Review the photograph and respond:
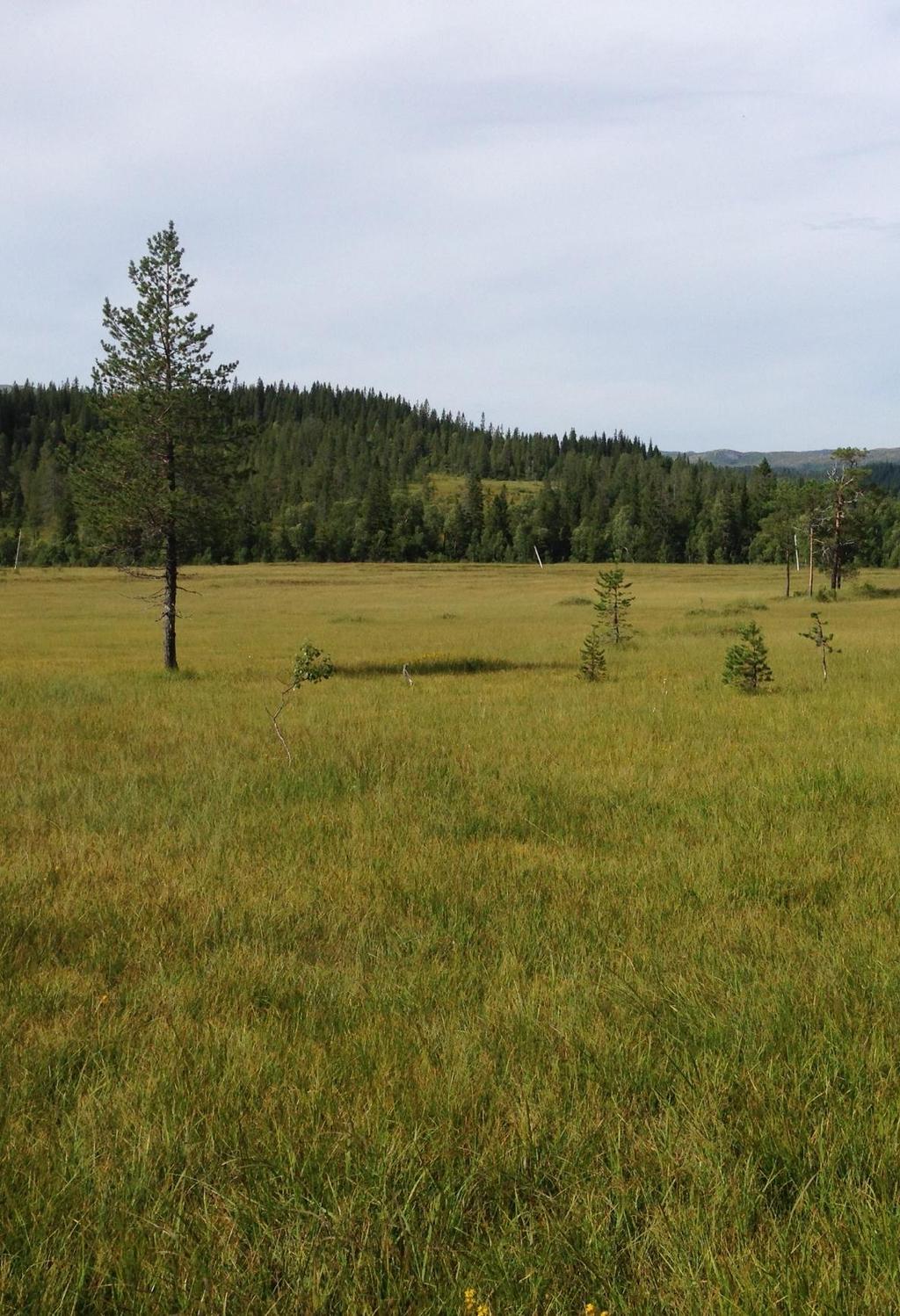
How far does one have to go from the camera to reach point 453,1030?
4027 millimetres

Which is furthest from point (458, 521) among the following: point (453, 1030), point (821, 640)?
point (453, 1030)

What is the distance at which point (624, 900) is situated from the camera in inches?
229

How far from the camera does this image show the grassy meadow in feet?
8.89

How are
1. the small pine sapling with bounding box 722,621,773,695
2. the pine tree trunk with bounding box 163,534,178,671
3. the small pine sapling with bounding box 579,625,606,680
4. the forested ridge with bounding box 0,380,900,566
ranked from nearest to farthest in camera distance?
the small pine sapling with bounding box 722,621,773,695 < the small pine sapling with bounding box 579,625,606,680 < the pine tree trunk with bounding box 163,534,178,671 < the forested ridge with bounding box 0,380,900,566

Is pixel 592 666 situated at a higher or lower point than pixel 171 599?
lower

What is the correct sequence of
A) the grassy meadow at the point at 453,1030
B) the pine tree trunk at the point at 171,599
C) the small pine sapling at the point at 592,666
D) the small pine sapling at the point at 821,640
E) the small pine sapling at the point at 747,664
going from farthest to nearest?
the pine tree trunk at the point at 171,599 < the small pine sapling at the point at 592,666 < the small pine sapling at the point at 821,640 < the small pine sapling at the point at 747,664 < the grassy meadow at the point at 453,1030

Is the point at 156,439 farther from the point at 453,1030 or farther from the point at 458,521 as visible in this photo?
the point at 458,521

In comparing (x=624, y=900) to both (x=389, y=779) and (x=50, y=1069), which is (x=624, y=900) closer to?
(x=50, y=1069)

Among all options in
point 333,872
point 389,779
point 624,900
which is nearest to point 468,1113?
point 624,900

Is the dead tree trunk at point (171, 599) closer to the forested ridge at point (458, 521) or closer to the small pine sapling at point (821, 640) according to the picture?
the small pine sapling at point (821, 640)

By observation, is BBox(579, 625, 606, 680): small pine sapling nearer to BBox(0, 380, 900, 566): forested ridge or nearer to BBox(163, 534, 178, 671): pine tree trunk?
BBox(163, 534, 178, 671): pine tree trunk

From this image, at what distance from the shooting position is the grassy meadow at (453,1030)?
2.71m

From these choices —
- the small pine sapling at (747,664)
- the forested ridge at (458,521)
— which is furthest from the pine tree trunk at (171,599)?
the forested ridge at (458,521)

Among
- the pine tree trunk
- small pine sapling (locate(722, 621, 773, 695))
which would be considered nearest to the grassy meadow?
small pine sapling (locate(722, 621, 773, 695))
